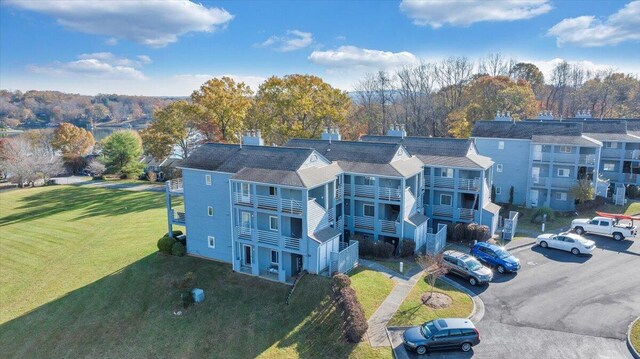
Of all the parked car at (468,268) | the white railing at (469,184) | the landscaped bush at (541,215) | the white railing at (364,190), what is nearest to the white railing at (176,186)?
the white railing at (364,190)

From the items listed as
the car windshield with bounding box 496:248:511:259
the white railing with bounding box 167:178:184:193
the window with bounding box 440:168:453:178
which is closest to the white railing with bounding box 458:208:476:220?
the window with bounding box 440:168:453:178

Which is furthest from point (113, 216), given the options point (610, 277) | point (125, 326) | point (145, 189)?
point (610, 277)

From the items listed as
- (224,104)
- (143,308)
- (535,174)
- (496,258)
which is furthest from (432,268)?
(224,104)

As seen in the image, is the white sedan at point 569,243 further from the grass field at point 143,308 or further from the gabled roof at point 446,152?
the grass field at point 143,308

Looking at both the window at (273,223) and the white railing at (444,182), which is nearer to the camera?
the window at (273,223)

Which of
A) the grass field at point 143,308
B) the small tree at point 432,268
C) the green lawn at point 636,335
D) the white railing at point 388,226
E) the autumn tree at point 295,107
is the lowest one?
the grass field at point 143,308

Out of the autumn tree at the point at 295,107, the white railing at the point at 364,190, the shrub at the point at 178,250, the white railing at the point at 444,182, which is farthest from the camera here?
the autumn tree at the point at 295,107
